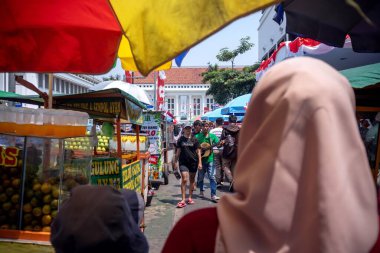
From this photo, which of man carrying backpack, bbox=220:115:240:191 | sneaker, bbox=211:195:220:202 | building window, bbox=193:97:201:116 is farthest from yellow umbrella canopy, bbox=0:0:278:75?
building window, bbox=193:97:201:116

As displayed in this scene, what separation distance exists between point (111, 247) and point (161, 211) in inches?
249

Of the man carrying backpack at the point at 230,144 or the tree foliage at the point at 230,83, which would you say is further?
the tree foliage at the point at 230,83

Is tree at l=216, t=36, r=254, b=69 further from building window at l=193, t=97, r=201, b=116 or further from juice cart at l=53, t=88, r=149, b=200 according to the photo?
juice cart at l=53, t=88, r=149, b=200

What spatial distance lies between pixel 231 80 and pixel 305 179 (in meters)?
34.4

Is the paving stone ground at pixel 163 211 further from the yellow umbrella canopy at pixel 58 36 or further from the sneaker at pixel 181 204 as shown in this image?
the yellow umbrella canopy at pixel 58 36

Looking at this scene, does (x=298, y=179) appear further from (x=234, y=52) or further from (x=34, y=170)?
(x=234, y=52)

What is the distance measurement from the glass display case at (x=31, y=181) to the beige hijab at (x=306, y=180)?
2.43 m

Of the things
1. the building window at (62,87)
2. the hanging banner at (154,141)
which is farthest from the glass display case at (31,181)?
the building window at (62,87)

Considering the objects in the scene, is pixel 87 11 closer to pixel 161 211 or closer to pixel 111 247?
pixel 111 247

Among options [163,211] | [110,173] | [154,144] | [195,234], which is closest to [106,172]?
[110,173]

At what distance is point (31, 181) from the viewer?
326 cm

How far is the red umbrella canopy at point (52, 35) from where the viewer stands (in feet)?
9.20

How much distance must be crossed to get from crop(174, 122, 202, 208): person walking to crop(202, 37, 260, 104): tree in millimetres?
26333

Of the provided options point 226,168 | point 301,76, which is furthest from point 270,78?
point 226,168
